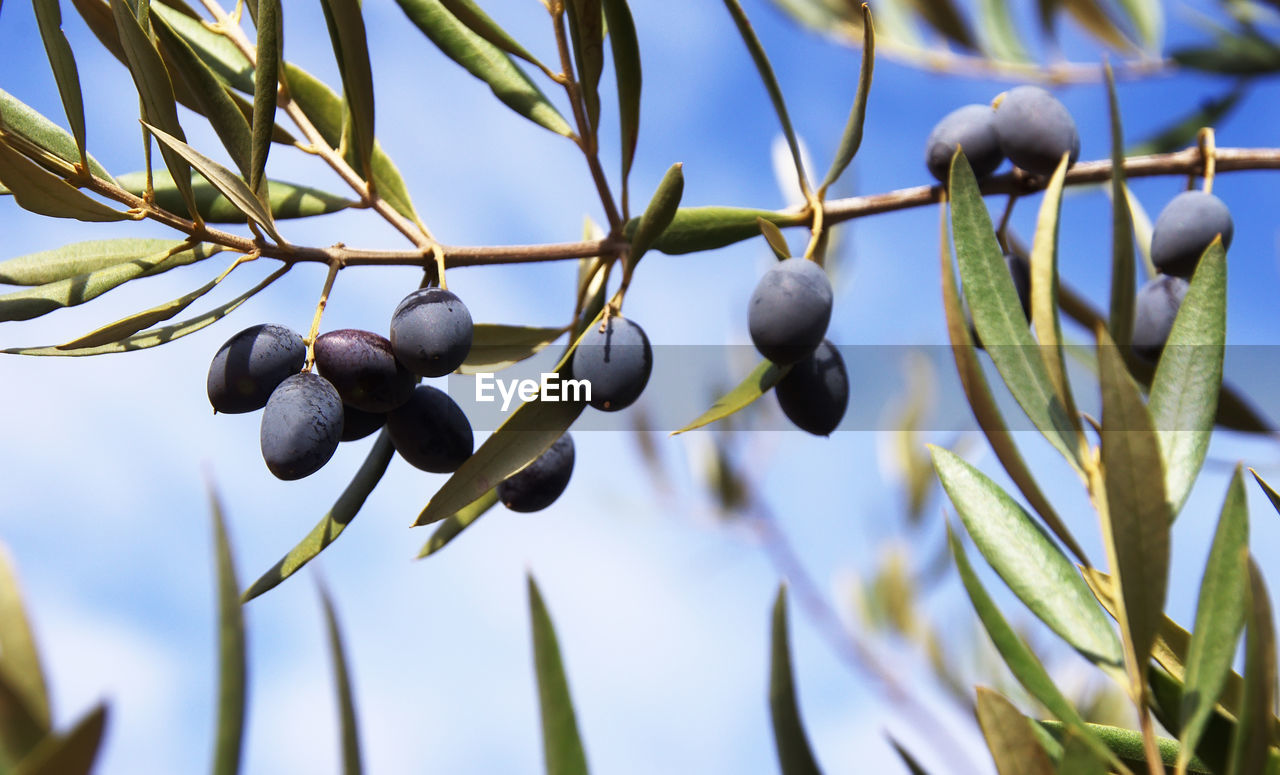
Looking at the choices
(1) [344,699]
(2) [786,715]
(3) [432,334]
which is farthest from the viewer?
(3) [432,334]

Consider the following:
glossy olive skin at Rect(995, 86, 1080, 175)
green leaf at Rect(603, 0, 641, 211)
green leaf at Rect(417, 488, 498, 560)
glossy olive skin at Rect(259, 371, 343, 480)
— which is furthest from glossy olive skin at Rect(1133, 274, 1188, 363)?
glossy olive skin at Rect(259, 371, 343, 480)

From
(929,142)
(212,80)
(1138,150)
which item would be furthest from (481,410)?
(1138,150)

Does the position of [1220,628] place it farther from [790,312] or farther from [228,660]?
[228,660]

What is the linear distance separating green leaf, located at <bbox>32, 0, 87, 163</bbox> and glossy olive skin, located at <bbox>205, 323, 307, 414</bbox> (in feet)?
0.57

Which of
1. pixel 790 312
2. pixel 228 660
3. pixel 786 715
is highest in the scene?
pixel 790 312

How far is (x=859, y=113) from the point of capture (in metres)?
0.82

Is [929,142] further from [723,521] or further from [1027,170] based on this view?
[723,521]

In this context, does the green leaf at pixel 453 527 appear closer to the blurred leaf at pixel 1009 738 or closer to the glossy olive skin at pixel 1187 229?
the blurred leaf at pixel 1009 738

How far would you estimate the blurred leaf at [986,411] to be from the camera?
2.10ft

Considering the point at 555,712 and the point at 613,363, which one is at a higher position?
the point at 613,363

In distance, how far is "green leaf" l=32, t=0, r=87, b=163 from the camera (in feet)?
2.29

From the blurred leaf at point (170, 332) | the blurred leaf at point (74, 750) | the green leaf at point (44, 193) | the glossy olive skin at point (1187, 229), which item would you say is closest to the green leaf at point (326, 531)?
the blurred leaf at point (170, 332)

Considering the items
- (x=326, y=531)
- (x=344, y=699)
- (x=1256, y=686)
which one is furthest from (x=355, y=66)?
(x=1256, y=686)

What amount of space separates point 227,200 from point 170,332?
19cm
